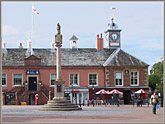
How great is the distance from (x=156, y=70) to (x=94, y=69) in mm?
31633

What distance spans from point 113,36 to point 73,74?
25356 mm

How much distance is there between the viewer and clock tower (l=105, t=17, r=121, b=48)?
251 ft

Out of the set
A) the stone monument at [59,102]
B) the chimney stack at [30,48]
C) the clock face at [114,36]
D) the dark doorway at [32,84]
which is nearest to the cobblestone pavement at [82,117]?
the stone monument at [59,102]

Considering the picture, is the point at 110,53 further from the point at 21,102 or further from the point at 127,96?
the point at 21,102

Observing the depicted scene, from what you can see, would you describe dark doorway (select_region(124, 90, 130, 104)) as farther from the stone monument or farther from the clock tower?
→ the clock tower

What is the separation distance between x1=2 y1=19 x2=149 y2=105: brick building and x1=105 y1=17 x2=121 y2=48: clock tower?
2068 centimetres

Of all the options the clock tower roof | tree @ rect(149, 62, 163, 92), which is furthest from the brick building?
tree @ rect(149, 62, 163, 92)

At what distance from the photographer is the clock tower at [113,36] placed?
76.5 meters

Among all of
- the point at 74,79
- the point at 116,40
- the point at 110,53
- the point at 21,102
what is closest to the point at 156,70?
the point at 116,40

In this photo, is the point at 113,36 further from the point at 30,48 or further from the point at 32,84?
the point at 32,84

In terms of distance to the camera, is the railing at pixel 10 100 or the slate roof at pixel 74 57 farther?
the slate roof at pixel 74 57

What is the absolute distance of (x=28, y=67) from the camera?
52.5 metres

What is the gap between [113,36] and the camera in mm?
77000

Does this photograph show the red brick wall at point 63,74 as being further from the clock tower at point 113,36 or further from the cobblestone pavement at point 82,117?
the cobblestone pavement at point 82,117
